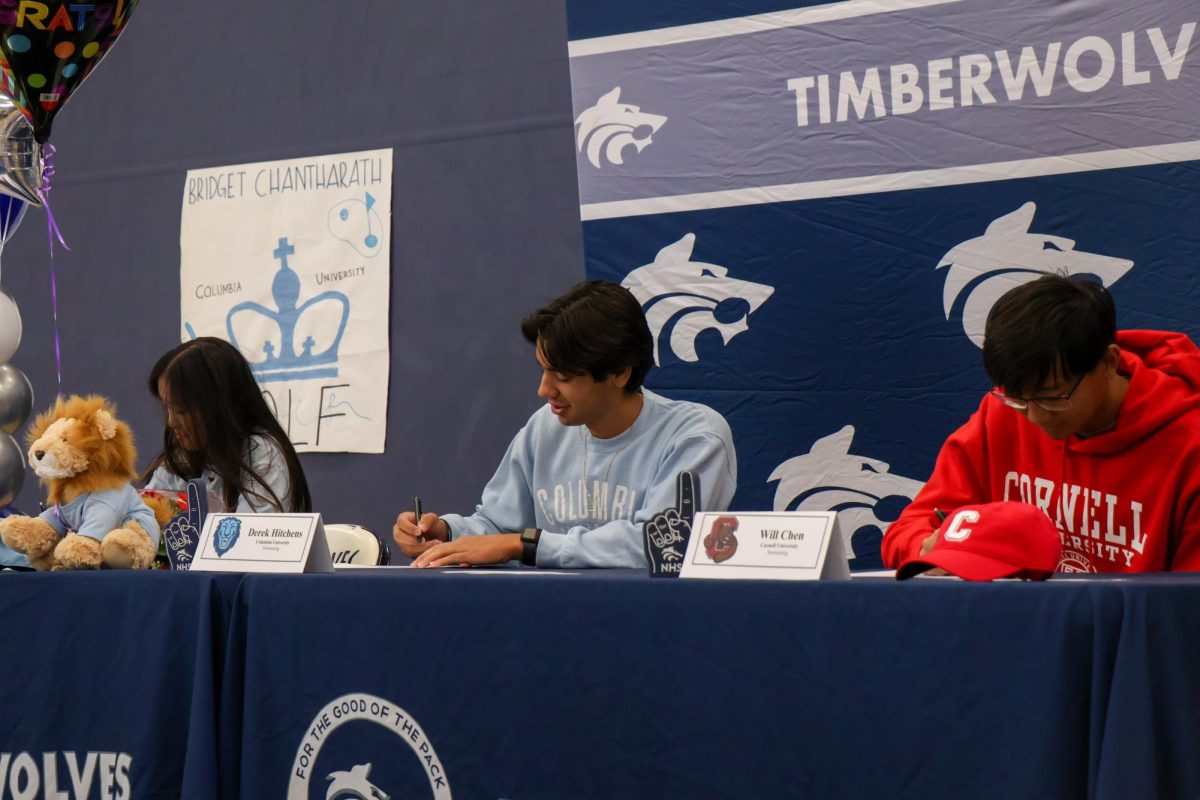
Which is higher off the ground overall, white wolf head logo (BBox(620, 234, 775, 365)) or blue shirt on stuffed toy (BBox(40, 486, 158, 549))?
white wolf head logo (BBox(620, 234, 775, 365))

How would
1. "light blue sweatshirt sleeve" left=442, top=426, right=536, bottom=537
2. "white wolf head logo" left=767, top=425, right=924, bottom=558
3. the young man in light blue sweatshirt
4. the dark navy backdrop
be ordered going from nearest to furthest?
the young man in light blue sweatshirt → "light blue sweatshirt sleeve" left=442, top=426, right=536, bottom=537 → "white wolf head logo" left=767, top=425, right=924, bottom=558 → the dark navy backdrop

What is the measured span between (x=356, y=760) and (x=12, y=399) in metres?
1.72

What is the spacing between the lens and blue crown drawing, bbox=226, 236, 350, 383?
3.40 m

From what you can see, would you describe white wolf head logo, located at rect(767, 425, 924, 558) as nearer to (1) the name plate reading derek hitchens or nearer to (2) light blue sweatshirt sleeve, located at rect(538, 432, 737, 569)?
(2) light blue sweatshirt sleeve, located at rect(538, 432, 737, 569)

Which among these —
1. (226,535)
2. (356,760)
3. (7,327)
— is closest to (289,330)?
(7,327)

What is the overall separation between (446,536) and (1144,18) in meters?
1.59

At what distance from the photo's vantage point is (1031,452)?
6.34 feet

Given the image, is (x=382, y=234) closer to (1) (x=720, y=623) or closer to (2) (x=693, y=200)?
(2) (x=693, y=200)

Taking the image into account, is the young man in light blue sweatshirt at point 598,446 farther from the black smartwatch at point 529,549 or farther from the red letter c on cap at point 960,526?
the red letter c on cap at point 960,526

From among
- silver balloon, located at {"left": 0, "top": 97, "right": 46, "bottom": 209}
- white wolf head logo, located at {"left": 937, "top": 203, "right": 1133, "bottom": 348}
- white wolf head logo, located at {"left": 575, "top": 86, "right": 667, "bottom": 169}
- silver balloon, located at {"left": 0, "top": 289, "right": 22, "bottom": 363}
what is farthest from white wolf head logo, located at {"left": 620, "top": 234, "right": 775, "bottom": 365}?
silver balloon, located at {"left": 0, "top": 289, "right": 22, "bottom": 363}

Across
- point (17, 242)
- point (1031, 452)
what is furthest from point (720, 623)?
point (17, 242)

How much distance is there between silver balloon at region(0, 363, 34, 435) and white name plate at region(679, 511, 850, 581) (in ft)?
6.42

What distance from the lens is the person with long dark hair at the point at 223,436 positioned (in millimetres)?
2445

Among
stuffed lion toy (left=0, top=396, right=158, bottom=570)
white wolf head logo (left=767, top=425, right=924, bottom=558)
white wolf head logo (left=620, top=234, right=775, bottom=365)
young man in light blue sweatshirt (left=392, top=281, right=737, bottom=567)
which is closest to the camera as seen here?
stuffed lion toy (left=0, top=396, right=158, bottom=570)
